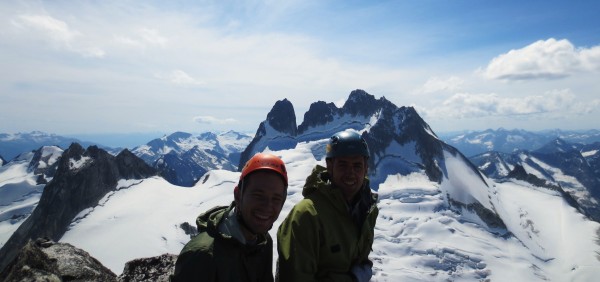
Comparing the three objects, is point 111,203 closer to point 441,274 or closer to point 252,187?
point 441,274

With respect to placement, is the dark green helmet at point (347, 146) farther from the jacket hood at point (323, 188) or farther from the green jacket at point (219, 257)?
the green jacket at point (219, 257)

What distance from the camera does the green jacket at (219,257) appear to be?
213 inches

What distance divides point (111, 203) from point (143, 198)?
1331cm

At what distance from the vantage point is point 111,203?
163m

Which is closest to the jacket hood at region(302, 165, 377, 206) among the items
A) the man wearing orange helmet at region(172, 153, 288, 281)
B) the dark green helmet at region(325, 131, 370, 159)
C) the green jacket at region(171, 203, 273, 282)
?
the dark green helmet at region(325, 131, 370, 159)

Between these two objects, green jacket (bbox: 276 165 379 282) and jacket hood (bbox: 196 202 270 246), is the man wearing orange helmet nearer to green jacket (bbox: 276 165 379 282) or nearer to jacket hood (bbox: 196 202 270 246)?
jacket hood (bbox: 196 202 270 246)

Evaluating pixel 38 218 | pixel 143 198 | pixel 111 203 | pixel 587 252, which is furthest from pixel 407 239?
pixel 38 218

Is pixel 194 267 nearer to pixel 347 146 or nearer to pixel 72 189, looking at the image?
pixel 347 146

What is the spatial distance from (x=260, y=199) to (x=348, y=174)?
2.59 meters

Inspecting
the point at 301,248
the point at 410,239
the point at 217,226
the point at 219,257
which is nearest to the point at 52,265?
the point at 217,226

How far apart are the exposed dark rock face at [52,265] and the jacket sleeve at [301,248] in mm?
5851

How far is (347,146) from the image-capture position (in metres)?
8.33

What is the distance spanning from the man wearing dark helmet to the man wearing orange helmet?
52 centimetres

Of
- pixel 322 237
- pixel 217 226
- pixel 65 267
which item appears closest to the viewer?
pixel 217 226
